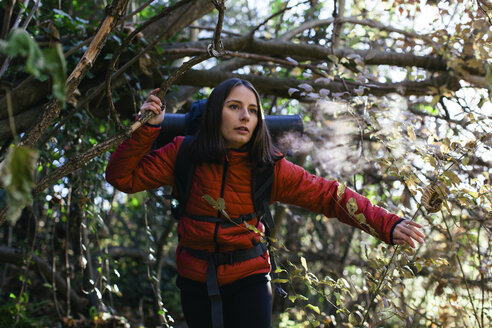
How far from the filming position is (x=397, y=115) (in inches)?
115

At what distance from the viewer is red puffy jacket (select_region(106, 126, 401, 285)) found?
2119 mm

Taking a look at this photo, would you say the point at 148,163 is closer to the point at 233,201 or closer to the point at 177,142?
the point at 177,142

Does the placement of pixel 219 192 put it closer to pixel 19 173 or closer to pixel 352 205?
pixel 352 205

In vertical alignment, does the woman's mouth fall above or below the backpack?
above

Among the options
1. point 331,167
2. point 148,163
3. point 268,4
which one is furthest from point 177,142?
point 268,4

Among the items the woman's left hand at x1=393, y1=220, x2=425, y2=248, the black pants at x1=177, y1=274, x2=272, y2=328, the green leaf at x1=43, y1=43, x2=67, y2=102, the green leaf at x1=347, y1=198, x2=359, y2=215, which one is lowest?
the black pants at x1=177, y1=274, x2=272, y2=328

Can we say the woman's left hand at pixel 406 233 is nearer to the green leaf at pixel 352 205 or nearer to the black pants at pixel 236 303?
the green leaf at pixel 352 205

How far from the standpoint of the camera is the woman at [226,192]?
2107 millimetres

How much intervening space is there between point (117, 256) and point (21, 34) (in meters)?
4.70

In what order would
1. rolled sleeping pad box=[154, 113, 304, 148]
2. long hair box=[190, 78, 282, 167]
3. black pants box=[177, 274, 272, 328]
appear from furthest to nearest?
1. rolled sleeping pad box=[154, 113, 304, 148]
2. long hair box=[190, 78, 282, 167]
3. black pants box=[177, 274, 272, 328]

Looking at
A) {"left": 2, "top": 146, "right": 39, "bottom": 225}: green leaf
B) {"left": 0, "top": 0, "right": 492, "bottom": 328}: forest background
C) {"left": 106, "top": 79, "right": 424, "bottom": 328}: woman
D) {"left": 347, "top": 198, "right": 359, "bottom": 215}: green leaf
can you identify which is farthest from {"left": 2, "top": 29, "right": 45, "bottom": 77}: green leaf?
{"left": 347, "top": 198, "right": 359, "bottom": 215}: green leaf

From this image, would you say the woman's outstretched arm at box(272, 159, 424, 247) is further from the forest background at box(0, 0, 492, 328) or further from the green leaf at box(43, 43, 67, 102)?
the green leaf at box(43, 43, 67, 102)

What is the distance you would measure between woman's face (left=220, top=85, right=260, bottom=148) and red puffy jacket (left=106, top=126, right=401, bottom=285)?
0.30ft

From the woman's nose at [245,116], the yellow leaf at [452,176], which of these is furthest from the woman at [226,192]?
the yellow leaf at [452,176]
